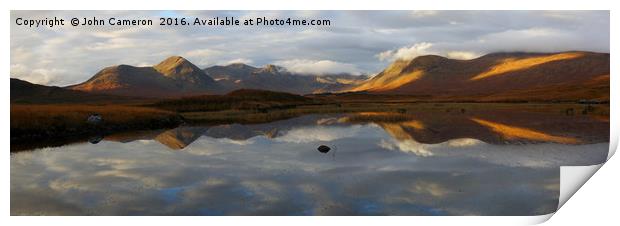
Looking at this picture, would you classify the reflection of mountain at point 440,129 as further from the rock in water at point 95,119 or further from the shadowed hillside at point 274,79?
the shadowed hillside at point 274,79

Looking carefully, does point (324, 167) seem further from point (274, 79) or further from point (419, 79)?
point (419, 79)

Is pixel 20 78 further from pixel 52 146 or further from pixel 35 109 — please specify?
pixel 52 146

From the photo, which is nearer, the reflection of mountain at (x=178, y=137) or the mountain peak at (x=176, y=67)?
the mountain peak at (x=176, y=67)

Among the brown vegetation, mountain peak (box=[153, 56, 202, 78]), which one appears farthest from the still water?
mountain peak (box=[153, 56, 202, 78])

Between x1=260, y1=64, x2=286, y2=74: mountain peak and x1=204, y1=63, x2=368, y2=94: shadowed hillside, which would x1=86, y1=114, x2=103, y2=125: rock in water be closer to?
x1=204, y1=63, x2=368, y2=94: shadowed hillside

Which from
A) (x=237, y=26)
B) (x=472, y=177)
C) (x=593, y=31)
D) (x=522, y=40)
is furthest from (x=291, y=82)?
(x=593, y=31)

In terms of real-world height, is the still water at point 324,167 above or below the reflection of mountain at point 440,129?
below

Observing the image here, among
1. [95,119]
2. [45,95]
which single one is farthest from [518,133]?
[45,95]

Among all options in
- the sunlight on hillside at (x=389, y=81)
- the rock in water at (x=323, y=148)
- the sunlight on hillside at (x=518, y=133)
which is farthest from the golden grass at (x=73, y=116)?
the sunlight on hillside at (x=518, y=133)
